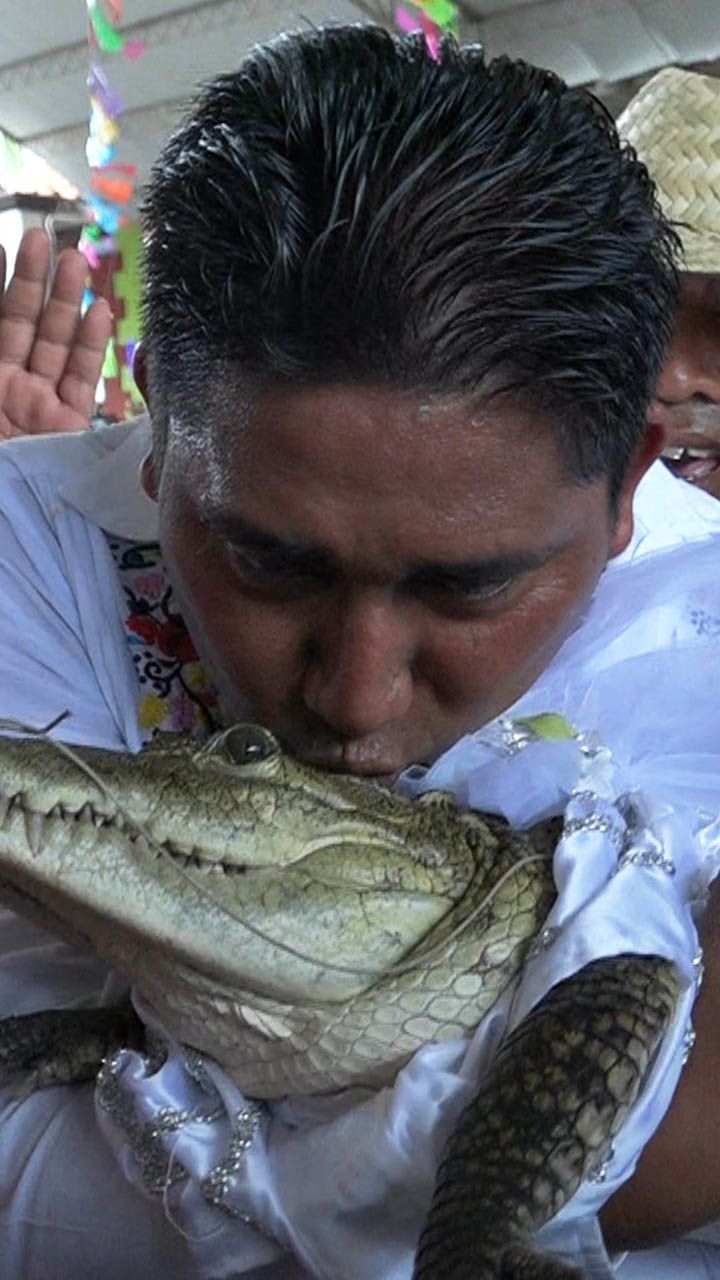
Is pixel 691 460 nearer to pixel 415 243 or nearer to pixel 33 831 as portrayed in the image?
pixel 415 243

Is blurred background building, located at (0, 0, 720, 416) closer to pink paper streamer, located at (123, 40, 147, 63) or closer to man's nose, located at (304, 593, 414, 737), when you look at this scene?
pink paper streamer, located at (123, 40, 147, 63)

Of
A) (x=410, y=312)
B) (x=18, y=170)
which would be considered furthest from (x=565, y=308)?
(x=18, y=170)

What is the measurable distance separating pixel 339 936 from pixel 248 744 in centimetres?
12

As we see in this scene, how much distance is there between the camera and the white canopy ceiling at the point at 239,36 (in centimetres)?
555

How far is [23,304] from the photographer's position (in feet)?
6.28

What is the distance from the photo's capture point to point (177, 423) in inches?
43.1

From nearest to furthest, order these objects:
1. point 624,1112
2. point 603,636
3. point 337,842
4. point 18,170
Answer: point 624,1112, point 337,842, point 603,636, point 18,170

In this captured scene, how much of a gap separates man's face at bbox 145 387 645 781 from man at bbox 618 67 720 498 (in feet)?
1.99

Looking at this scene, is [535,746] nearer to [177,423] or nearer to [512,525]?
[512,525]

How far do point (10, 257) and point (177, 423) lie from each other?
1011 mm

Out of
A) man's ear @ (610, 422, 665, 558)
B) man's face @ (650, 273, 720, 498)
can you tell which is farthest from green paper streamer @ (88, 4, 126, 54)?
man's ear @ (610, 422, 665, 558)

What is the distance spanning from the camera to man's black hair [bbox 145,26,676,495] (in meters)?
0.99

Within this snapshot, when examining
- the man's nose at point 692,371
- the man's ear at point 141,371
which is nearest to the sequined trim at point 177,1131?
the man's ear at point 141,371

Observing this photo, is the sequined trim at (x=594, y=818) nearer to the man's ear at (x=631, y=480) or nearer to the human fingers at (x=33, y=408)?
the man's ear at (x=631, y=480)
